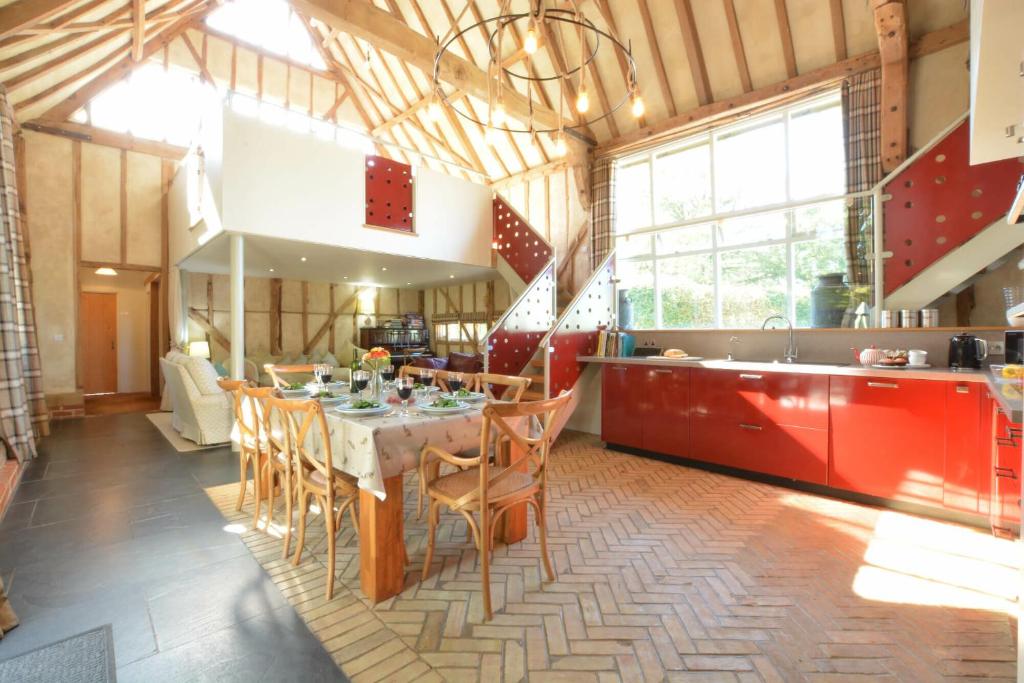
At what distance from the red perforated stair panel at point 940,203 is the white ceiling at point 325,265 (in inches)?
218

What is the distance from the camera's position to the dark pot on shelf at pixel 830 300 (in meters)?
4.56

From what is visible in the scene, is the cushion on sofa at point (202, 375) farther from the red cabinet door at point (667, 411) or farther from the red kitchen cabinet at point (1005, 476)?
the red kitchen cabinet at point (1005, 476)

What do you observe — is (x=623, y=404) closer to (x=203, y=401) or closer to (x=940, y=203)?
(x=940, y=203)

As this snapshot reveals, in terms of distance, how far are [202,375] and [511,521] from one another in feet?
14.5

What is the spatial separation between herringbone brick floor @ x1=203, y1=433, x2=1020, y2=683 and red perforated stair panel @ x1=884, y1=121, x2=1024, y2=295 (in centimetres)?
240

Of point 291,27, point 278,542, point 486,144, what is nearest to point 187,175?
point 486,144

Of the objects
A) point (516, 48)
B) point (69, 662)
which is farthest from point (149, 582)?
point (516, 48)

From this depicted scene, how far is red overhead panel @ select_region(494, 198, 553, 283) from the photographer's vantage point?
7328mm

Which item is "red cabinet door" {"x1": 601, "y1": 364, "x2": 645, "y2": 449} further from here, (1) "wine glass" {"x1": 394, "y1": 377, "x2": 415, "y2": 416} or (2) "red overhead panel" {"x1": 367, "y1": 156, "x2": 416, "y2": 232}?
(2) "red overhead panel" {"x1": 367, "y1": 156, "x2": 416, "y2": 232}

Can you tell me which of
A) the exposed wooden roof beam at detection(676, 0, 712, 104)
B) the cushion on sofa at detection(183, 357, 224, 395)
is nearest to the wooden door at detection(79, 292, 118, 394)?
the cushion on sofa at detection(183, 357, 224, 395)

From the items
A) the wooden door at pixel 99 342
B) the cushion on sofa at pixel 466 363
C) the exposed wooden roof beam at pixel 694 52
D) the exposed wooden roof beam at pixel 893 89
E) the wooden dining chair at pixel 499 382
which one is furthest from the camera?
the wooden door at pixel 99 342

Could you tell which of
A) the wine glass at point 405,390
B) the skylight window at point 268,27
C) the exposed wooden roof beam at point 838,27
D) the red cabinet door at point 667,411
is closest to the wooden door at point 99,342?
the skylight window at point 268,27

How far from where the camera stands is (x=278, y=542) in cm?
290

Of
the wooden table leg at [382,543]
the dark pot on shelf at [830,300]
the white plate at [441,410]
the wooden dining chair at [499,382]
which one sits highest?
the dark pot on shelf at [830,300]
